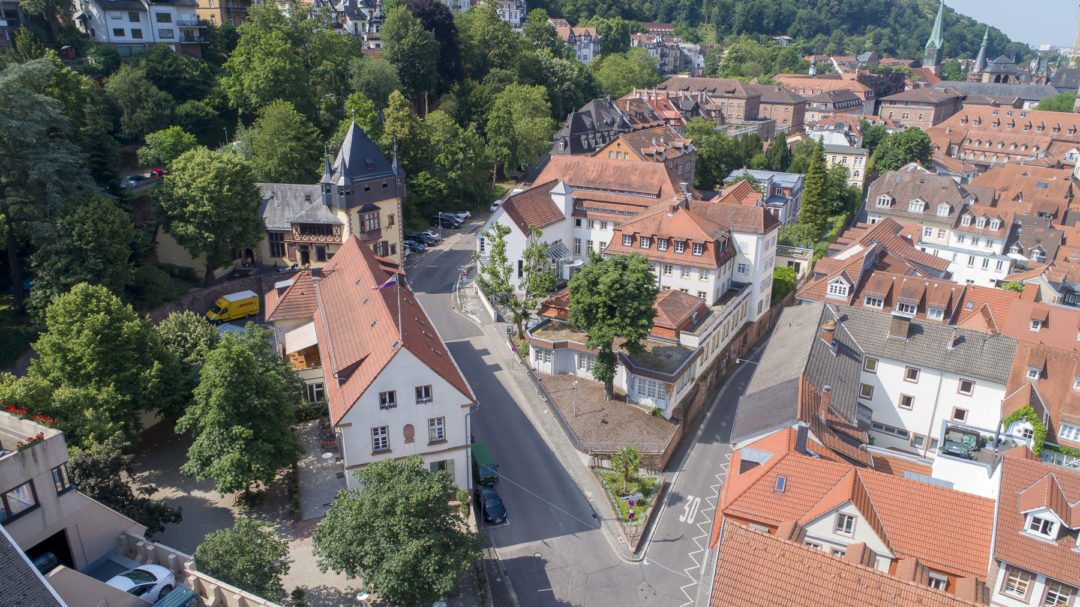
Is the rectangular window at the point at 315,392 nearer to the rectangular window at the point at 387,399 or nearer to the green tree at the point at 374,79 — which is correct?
the rectangular window at the point at 387,399

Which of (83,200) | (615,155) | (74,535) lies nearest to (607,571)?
(74,535)

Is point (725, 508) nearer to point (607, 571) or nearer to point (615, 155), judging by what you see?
point (607, 571)

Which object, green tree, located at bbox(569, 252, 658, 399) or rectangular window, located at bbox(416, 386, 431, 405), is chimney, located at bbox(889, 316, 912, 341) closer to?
green tree, located at bbox(569, 252, 658, 399)

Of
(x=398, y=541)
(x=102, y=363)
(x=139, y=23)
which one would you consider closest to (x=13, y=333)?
(x=102, y=363)

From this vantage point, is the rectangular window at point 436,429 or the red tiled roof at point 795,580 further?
the rectangular window at point 436,429

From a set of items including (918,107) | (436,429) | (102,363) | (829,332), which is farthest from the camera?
(918,107)

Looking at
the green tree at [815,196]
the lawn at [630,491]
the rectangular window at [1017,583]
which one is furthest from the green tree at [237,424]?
the green tree at [815,196]

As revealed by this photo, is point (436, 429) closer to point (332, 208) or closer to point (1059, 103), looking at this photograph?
point (332, 208)
